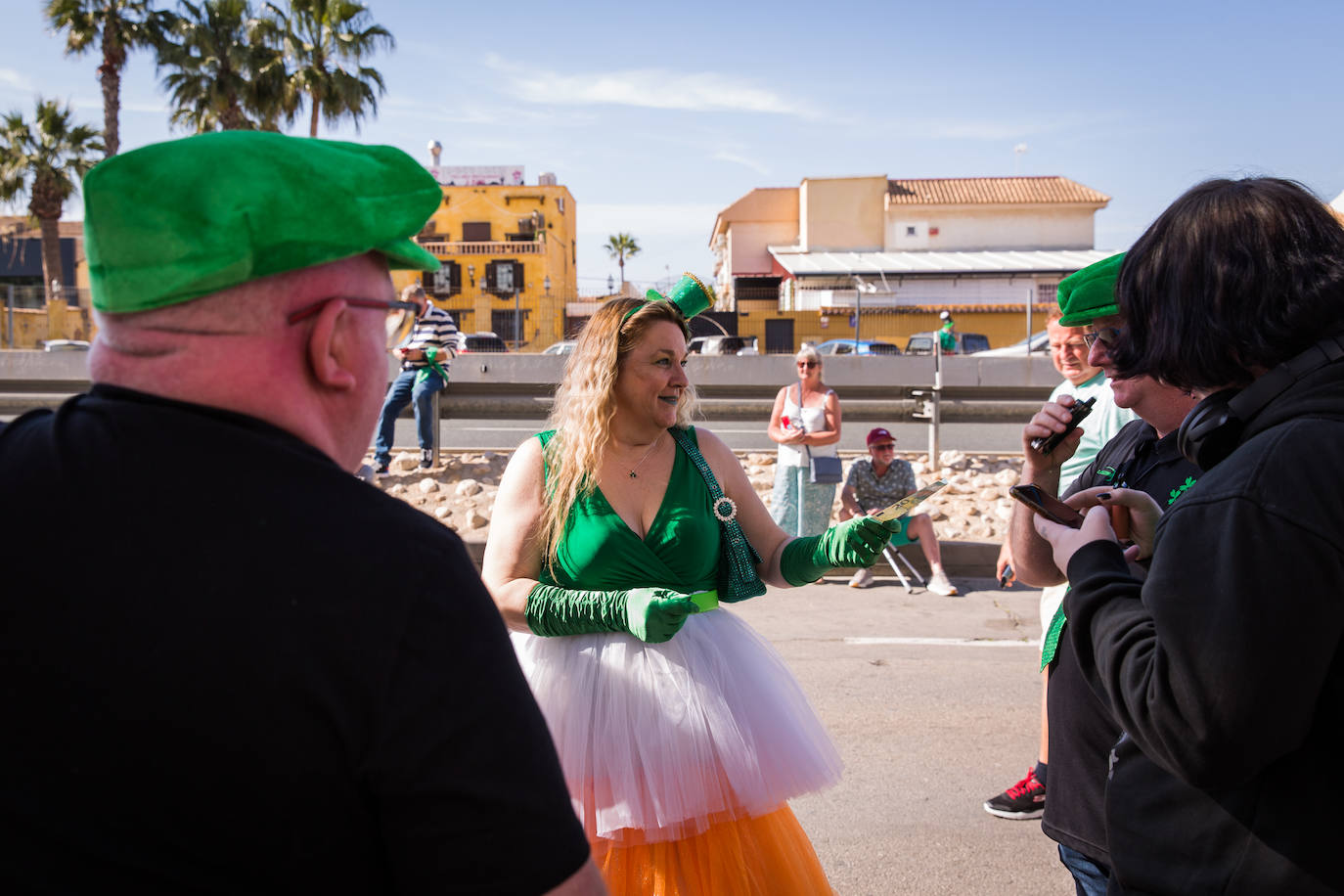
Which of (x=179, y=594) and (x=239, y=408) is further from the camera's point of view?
(x=239, y=408)

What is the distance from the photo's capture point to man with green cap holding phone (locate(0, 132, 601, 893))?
94cm

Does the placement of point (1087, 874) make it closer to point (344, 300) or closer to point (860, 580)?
point (344, 300)

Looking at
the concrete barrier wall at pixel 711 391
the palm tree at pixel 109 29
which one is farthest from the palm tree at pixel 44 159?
the concrete barrier wall at pixel 711 391

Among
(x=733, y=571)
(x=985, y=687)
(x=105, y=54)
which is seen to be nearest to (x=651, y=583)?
(x=733, y=571)

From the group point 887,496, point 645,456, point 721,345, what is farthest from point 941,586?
point 721,345

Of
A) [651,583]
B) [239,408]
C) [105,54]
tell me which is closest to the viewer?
[239,408]

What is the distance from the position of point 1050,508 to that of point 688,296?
1.52m

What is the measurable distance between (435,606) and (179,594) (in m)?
0.24

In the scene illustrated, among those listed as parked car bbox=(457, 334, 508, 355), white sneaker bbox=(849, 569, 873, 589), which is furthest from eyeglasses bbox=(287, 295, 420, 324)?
parked car bbox=(457, 334, 508, 355)

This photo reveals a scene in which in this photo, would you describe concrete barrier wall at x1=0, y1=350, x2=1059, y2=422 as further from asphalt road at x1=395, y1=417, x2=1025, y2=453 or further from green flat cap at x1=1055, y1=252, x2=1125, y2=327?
green flat cap at x1=1055, y1=252, x2=1125, y2=327

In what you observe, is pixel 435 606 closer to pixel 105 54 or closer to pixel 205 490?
pixel 205 490

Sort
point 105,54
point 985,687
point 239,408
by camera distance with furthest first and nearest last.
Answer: point 105,54, point 985,687, point 239,408

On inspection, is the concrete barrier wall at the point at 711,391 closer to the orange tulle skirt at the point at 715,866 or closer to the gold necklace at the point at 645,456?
the gold necklace at the point at 645,456

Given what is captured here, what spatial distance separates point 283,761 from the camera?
3.08 feet
